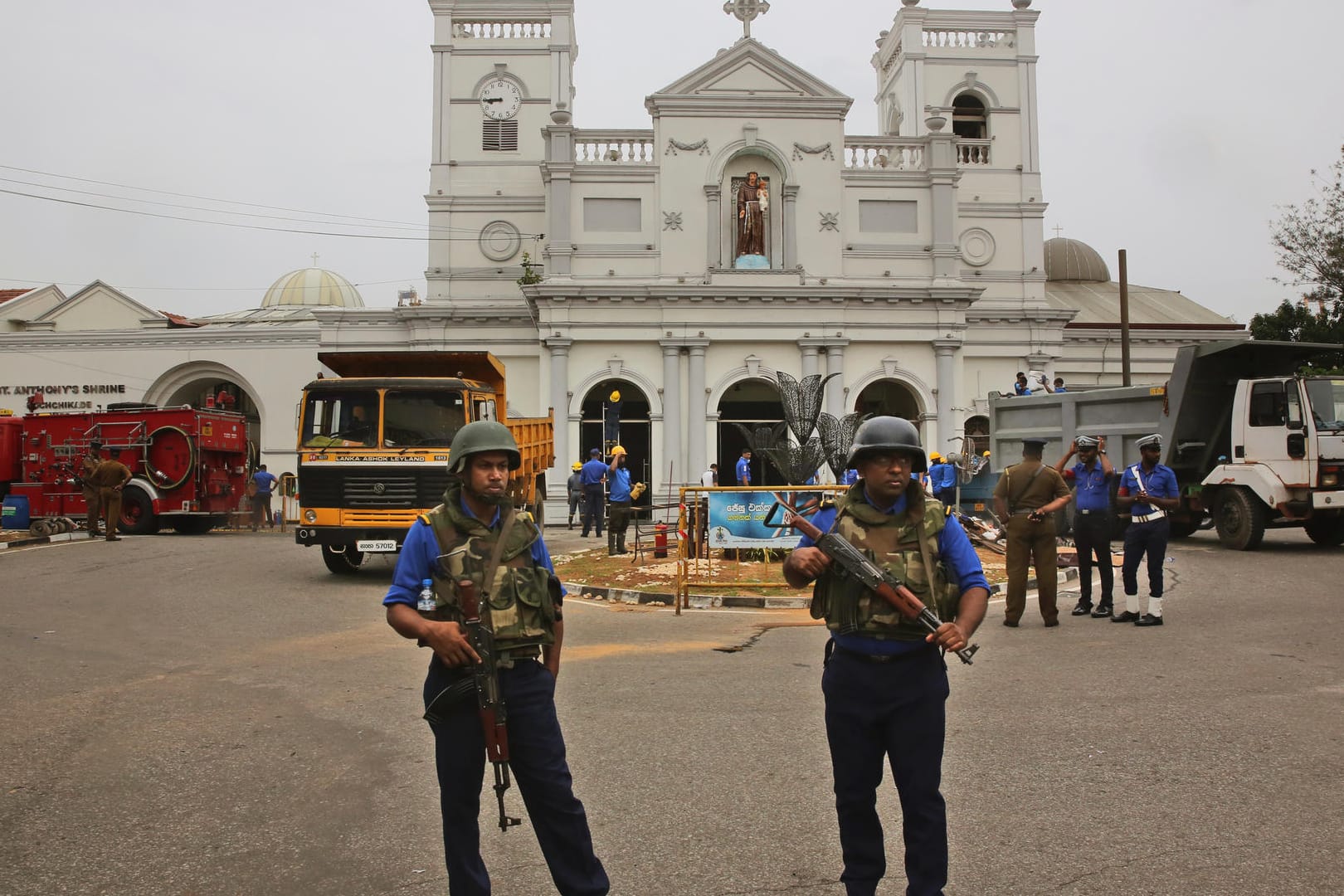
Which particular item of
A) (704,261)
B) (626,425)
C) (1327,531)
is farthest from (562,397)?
(1327,531)

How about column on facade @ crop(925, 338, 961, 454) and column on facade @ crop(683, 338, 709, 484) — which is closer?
column on facade @ crop(683, 338, 709, 484)

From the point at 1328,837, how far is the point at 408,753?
15.0ft

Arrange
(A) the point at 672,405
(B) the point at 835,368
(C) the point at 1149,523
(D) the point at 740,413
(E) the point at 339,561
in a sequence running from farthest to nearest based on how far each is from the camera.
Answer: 1. (D) the point at 740,413
2. (B) the point at 835,368
3. (A) the point at 672,405
4. (E) the point at 339,561
5. (C) the point at 1149,523

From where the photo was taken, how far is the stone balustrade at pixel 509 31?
122ft

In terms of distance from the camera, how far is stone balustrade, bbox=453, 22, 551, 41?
3709 cm

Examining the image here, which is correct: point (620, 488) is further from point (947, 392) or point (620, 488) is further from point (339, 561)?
point (947, 392)

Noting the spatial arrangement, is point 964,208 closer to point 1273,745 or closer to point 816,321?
point 816,321

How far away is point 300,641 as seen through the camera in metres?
10.5

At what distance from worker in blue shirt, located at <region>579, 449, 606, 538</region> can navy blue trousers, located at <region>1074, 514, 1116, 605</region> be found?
475 inches

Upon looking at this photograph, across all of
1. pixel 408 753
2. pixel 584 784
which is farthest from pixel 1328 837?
pixel 408 753

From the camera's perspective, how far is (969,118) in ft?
127

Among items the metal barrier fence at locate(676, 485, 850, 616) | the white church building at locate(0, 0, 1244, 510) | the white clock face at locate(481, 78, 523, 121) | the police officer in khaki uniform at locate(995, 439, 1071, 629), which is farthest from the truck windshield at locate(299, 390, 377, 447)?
the white clock face at locate(481, 78, 523, 121)

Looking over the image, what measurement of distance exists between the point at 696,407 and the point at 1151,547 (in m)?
23.4

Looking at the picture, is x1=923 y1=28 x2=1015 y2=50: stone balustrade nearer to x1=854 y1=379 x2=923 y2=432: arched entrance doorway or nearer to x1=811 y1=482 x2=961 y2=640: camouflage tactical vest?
x1=854 y1=379 x2=923 y2=432: arched entrance doorway
